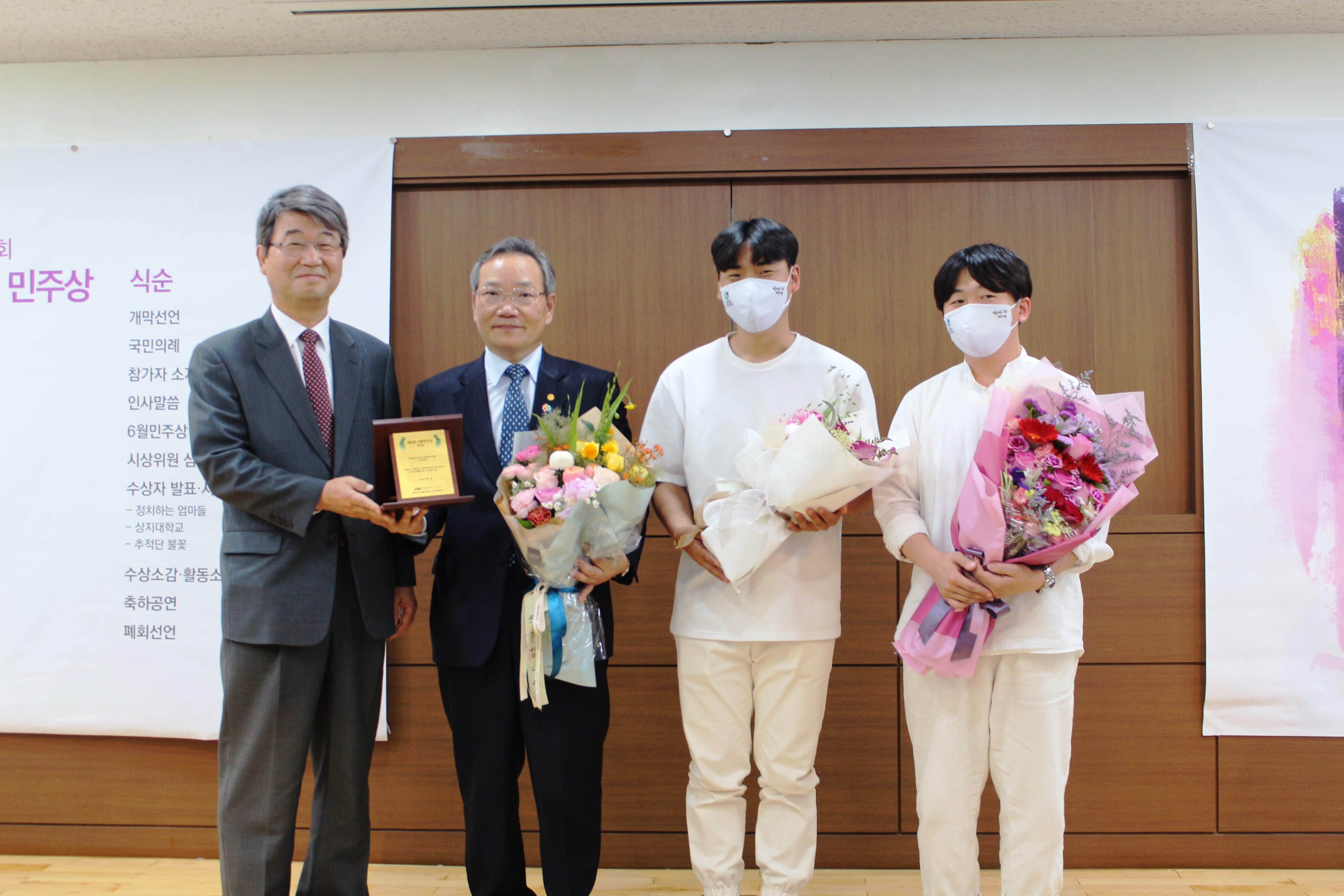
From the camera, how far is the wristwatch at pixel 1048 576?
1.83 metres

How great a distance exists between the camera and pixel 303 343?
2.00 metres

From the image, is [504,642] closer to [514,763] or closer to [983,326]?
[514,763]

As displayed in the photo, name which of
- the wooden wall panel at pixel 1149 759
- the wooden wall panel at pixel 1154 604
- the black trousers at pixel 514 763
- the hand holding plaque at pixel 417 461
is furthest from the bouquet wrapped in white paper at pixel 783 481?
the wooden wall panel at pixel 1149 759

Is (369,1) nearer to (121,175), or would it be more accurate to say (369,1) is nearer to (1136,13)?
(121,175)

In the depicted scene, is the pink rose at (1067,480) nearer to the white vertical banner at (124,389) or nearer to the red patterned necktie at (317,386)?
the red patterned necktie at (317,386)

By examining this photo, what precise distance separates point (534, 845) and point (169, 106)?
2.81 m

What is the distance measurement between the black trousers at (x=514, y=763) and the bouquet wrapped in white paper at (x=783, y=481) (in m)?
0.45

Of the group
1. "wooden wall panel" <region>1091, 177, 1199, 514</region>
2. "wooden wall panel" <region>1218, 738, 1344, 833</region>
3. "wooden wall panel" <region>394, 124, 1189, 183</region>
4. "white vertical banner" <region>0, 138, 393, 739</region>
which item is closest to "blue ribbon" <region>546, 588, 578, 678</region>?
"white vertical banner" <region>0, 138, 393, 739</region>

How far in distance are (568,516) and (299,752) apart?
0.88m

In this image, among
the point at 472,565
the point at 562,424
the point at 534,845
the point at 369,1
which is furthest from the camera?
the point at 534,845

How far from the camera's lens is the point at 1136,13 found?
2580 mm

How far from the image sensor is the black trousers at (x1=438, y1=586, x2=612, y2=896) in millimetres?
1966

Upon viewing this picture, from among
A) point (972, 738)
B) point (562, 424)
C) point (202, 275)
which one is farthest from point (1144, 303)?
point (202, 275)

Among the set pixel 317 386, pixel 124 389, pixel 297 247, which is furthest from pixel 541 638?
pixel 124 389
